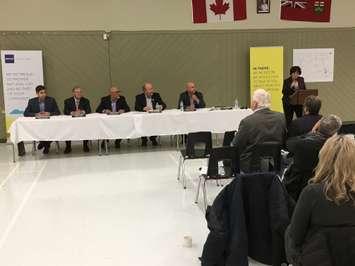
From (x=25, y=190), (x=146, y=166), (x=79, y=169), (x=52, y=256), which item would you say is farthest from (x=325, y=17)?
(x=52, y=256)

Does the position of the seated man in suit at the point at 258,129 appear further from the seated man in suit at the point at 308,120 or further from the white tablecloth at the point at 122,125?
the white tablecloth at the point at 122,125

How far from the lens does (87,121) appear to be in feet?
23.7

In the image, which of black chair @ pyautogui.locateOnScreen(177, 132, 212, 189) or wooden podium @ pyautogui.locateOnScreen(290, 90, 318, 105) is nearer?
black chair @ pyautogui.locateOnScreen(177, 132, 212, 189)

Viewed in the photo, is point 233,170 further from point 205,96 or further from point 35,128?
point 205,96

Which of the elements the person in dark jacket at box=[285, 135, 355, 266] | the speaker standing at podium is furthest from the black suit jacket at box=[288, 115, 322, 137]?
the speaker standing at podium

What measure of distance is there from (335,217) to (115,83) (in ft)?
27.0

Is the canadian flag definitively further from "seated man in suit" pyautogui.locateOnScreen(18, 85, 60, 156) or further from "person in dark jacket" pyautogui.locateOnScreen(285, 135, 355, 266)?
"person in dark jacket" pyautogui.locateOnScreen(285, 135, 355, 266)

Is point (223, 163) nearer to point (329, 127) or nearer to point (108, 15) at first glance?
point (329, 127)

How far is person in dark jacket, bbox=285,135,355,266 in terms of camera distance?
1943 mm

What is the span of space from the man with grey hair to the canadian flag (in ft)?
23.5

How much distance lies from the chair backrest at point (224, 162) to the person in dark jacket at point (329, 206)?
219 cm

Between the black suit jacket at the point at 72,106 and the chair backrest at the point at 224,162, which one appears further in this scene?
the black suit jacket at the point at 72,106

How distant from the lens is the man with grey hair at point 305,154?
10.4 feet

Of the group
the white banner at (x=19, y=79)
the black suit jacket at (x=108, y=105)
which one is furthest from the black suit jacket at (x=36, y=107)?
the white banner at (x=19, y=79)
